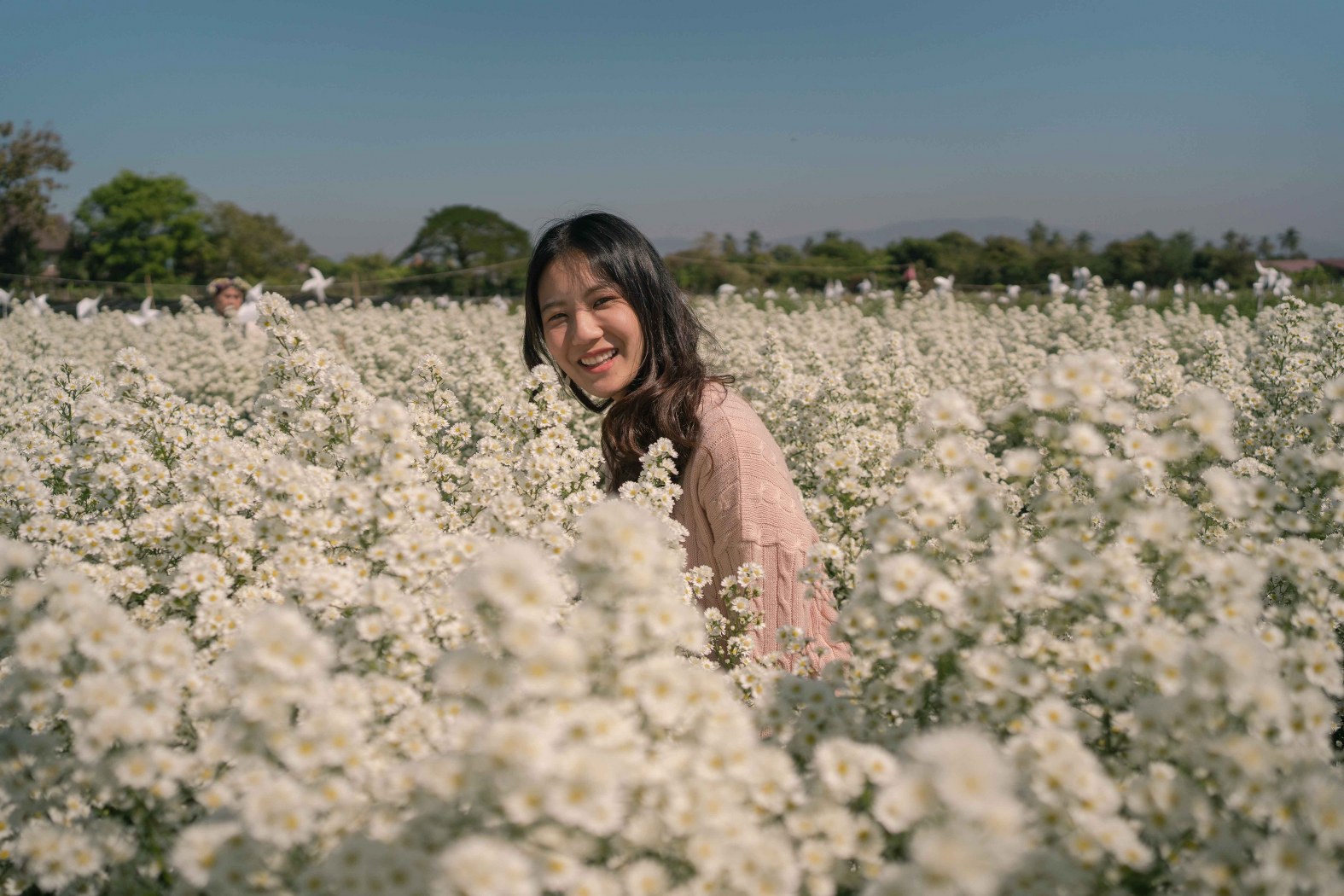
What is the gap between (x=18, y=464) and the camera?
3.40 meters

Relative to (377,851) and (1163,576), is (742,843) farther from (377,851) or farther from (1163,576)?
(1163,576)

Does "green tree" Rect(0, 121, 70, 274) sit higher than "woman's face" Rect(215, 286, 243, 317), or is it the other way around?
"green tree" Rect(0, 121, 70, 274)

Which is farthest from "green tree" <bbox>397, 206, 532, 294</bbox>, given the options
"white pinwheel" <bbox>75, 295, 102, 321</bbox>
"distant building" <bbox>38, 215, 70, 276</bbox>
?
"white pinwheel" <bbox>75, 295, 102, 321</bbox>

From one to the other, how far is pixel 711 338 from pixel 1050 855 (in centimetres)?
391

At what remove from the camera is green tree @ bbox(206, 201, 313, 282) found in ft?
214

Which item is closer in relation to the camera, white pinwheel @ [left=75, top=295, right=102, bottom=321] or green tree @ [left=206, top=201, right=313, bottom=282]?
white pinwheel @ [left=75, top=295, right=102, bottom=321]

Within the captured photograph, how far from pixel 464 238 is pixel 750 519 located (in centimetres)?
7426

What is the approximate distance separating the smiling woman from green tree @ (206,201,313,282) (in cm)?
6617

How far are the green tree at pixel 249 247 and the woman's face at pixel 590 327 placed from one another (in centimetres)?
6614

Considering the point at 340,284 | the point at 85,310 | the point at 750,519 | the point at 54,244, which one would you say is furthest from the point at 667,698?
the point at 54,244

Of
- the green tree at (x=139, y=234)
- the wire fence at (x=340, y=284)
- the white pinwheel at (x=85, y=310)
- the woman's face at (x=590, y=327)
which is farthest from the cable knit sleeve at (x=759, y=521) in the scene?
the green tree at (x=139, y=234)

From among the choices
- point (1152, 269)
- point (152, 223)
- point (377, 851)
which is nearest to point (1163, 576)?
point (377, 851)

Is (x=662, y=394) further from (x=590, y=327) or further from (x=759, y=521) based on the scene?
(x=759, y=521)

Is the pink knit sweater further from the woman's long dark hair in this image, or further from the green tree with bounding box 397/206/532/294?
the green tree with bounding box 397/206/532/294
